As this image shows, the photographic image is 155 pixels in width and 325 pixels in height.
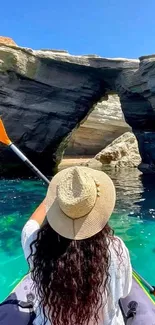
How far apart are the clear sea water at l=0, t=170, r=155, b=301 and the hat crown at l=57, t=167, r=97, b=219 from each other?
134 inches

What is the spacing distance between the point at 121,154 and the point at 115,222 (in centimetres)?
1471

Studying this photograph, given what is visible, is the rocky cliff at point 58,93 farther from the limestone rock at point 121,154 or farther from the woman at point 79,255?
the woman at point 79,255

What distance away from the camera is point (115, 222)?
24.7 feet

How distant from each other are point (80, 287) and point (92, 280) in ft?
0.22

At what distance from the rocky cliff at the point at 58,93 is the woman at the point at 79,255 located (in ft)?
35.0

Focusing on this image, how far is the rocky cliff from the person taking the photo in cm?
1285

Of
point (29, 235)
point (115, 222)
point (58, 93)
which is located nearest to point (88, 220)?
point (29, 235)

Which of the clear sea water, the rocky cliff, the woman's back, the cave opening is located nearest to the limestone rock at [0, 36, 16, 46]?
the rocky cliff

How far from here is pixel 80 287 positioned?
71.6 inches

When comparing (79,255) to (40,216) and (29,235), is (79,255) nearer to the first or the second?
(29,235)

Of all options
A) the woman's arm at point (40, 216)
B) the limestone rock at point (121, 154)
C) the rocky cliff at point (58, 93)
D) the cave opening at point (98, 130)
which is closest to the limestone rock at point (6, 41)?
the rocky cliff at point (58, 93)

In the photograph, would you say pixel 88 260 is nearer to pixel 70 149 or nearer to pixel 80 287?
pixel 80 287

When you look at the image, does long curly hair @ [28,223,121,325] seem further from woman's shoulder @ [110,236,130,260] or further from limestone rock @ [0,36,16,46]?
limestone rock @ [0,36,16,46]

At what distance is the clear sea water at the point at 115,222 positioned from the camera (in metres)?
Answer: 5.41
